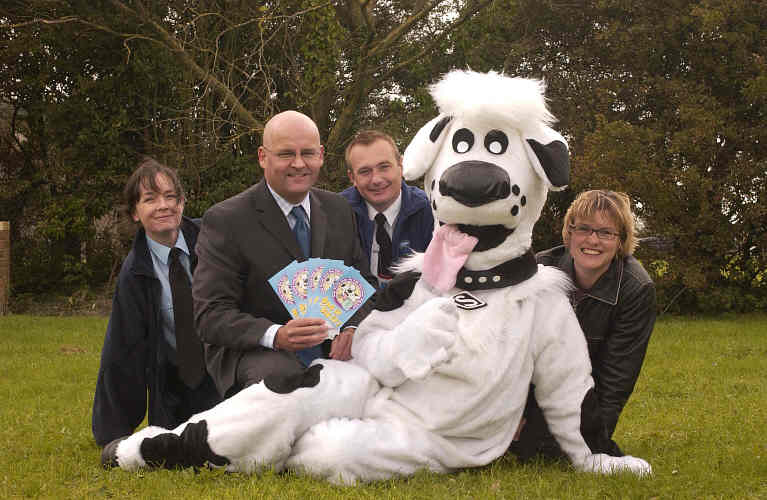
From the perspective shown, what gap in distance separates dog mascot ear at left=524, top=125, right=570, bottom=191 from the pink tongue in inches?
18.1

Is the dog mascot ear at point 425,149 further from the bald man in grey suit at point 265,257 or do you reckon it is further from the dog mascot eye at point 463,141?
the bald man in grey suit at point 265,257

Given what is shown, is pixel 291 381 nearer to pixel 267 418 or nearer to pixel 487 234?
pixel 267 418

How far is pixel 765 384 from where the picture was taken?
7434 mm

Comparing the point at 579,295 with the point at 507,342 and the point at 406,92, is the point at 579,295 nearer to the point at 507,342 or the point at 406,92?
the point at 507,342

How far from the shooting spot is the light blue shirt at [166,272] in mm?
4953

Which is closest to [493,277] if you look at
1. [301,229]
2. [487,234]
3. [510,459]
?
[487,234]

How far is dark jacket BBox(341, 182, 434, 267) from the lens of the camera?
5.19 metres

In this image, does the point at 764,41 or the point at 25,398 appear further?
the point at 764,41

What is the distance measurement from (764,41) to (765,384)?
6.59 metres

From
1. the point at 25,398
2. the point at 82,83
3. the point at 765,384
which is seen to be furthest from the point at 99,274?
the point at 765,384

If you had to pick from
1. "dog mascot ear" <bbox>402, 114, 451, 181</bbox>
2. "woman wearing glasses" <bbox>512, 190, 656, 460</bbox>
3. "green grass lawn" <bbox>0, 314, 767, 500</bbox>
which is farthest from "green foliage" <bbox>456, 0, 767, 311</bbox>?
"dog mascot ear" <bbox>402, 114, 451, 181</bbox>

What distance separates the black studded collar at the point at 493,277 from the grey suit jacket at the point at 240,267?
0.64 metres

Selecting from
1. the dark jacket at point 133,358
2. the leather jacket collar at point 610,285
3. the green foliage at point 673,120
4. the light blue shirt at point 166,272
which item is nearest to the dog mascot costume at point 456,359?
the leather jacket collar at point 610,285

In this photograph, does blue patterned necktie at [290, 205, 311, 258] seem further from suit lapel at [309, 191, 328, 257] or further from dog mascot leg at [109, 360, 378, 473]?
dog mascot leg at [109, 360, 378, 473]
